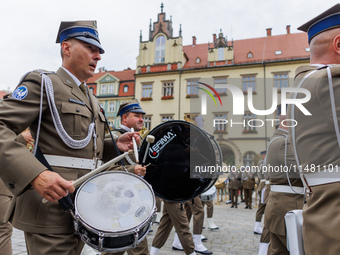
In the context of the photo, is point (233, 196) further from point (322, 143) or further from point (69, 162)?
point (69, 162)

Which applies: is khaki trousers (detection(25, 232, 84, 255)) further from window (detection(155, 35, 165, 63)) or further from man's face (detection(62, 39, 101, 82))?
window (detection(155, 35, 165, 63))

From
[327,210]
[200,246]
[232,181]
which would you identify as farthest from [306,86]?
[232,181]

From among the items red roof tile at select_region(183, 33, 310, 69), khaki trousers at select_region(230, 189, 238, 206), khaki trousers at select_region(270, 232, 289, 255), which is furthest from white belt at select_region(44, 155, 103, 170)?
red roof tile at select_region(183, 33, 310, 69)

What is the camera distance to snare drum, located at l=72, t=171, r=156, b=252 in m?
1.82

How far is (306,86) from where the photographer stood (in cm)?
198

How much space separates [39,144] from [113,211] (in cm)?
72

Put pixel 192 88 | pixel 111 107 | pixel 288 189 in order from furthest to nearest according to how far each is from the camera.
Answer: pixel 111 107
pixel 192 88
pixel 288 189

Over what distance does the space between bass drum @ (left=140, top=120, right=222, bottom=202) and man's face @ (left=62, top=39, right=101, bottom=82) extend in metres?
1.18

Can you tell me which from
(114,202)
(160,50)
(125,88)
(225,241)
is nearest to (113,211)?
(114,202)

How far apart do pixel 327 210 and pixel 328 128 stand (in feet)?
1.67

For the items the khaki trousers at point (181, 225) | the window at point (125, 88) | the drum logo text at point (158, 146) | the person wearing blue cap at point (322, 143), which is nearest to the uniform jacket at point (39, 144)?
the drum logo text at point (158, 146)

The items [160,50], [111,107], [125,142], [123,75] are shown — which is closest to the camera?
[125,142]

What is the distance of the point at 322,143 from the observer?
6.09ft

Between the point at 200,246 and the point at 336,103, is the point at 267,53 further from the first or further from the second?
the point at 336,103
